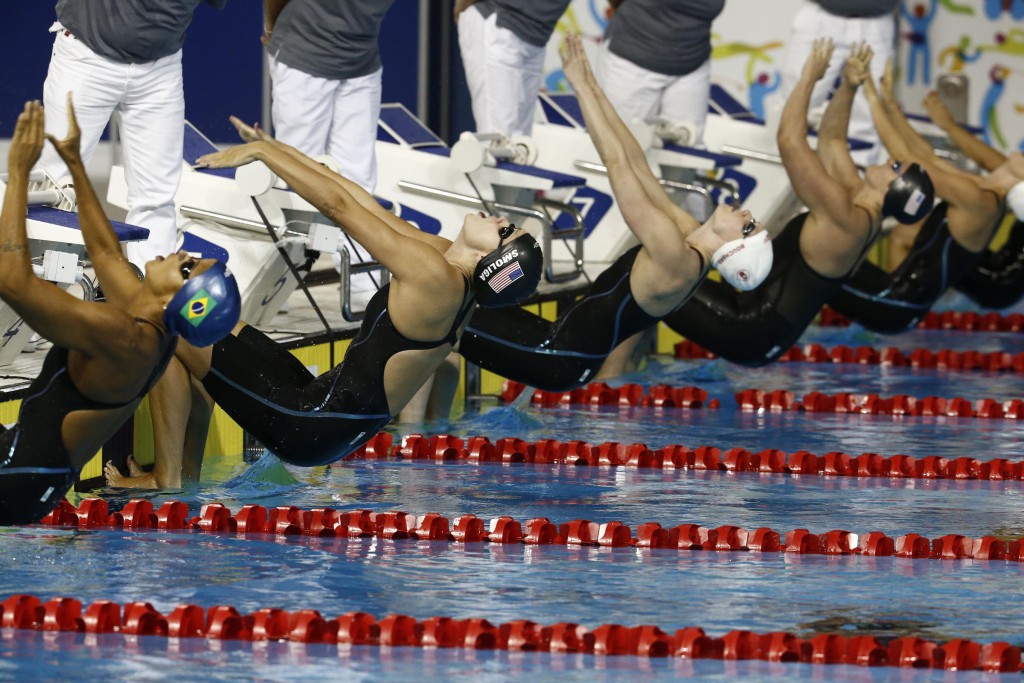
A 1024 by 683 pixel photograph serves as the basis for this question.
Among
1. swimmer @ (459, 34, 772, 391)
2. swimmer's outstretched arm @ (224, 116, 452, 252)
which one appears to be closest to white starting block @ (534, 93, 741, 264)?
swimmer @ (459, 34, 772, 391)

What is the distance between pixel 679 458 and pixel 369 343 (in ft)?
5.22

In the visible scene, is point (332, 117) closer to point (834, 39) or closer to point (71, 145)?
point (71, 145)

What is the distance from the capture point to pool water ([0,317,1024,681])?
12.6ft

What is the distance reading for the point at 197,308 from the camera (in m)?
4.18

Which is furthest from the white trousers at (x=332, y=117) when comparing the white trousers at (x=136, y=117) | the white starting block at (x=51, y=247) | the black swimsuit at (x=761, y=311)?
the white starting block at (x=51, y=247)

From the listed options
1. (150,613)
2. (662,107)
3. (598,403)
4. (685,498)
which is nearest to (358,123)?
(598,403)

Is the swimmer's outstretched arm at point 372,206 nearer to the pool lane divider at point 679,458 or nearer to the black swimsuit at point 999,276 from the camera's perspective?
the pool lane divider at point 679,458

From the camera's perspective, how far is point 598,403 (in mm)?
7629

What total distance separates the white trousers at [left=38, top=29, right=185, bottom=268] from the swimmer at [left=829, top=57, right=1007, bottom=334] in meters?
3.25

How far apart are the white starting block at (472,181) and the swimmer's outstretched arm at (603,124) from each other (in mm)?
1041

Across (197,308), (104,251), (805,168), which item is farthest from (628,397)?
Answer: (197,308)

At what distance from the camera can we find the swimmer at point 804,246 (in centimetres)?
699

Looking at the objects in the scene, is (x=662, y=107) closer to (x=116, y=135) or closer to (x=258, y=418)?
(x=116, y=135)

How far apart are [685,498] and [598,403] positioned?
1.93m
